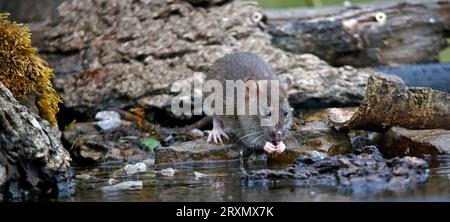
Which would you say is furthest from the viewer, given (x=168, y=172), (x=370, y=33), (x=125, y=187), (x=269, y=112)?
(x=370, y=33)

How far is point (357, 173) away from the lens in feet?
19.3

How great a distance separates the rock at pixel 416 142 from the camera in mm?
6887

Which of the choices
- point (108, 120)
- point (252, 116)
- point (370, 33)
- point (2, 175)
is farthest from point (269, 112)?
point (370, 33)

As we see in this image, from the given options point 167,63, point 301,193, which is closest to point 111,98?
point 167,63

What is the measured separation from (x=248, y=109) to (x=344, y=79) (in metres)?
1.85

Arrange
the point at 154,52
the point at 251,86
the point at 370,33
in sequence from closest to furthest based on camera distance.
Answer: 1. the point at 251,86
2. the point at 154,52
3. the point at 370,33

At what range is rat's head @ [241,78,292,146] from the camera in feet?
25.4

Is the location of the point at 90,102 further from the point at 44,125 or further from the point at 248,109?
the point at 44,125

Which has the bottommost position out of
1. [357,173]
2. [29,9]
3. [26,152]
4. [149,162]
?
[149,162]

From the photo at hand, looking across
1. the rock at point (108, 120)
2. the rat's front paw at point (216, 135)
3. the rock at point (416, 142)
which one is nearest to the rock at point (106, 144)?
the rock at point (108, 120)

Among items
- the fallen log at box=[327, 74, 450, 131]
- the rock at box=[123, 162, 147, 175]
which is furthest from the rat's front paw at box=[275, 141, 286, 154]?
the rock at box=[123, 162, 147, 175]

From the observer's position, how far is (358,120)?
24.3ft

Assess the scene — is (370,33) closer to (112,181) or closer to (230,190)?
(112,181)

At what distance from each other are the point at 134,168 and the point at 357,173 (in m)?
2.51
